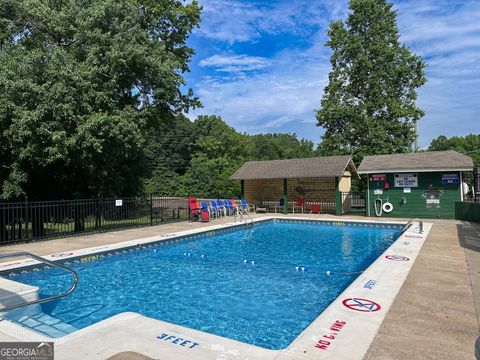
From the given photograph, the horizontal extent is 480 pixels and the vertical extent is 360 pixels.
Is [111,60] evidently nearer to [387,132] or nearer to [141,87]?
[141,87]

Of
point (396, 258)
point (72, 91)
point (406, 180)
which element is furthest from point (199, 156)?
point (396, 258)

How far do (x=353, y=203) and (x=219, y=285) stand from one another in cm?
1513

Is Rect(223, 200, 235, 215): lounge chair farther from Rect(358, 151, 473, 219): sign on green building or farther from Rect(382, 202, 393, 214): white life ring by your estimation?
Rect(382, 202, 393, 214): white life ring

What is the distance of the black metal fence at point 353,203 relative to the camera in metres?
19.5

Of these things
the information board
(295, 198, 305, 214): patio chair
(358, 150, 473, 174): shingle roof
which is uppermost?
(358, 150, 473, 174): shingle roof

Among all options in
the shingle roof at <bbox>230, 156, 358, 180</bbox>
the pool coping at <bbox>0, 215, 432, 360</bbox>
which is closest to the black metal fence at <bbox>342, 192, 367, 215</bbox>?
the shingle roof at <bbox>230, 156, 358, 180</bbox>

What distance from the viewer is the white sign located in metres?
16.7

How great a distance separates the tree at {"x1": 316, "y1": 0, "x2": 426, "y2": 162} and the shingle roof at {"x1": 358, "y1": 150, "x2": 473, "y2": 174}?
31.0 ft

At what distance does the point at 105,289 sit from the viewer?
714 centimetres

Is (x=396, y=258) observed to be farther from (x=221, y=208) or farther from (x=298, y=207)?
(x=298, y=207)

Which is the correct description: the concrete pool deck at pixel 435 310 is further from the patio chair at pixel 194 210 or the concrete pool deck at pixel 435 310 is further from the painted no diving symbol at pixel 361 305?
the patio chair at pixel 194 210

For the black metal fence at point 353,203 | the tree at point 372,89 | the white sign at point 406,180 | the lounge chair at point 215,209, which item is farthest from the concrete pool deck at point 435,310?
the tree at point 372,89

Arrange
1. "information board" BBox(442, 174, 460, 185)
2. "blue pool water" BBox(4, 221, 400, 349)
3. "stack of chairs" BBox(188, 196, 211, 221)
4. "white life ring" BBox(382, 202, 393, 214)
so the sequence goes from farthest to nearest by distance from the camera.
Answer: "white life ring" BBox(382, 202, 393, 214), "stack of chairs" BBox(188, 196, 211, 221), "information board" BBox(442, 174, 460, 185), "blue pool water" BBox(4, 221, 400, 349)

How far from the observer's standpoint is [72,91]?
11516 mm
